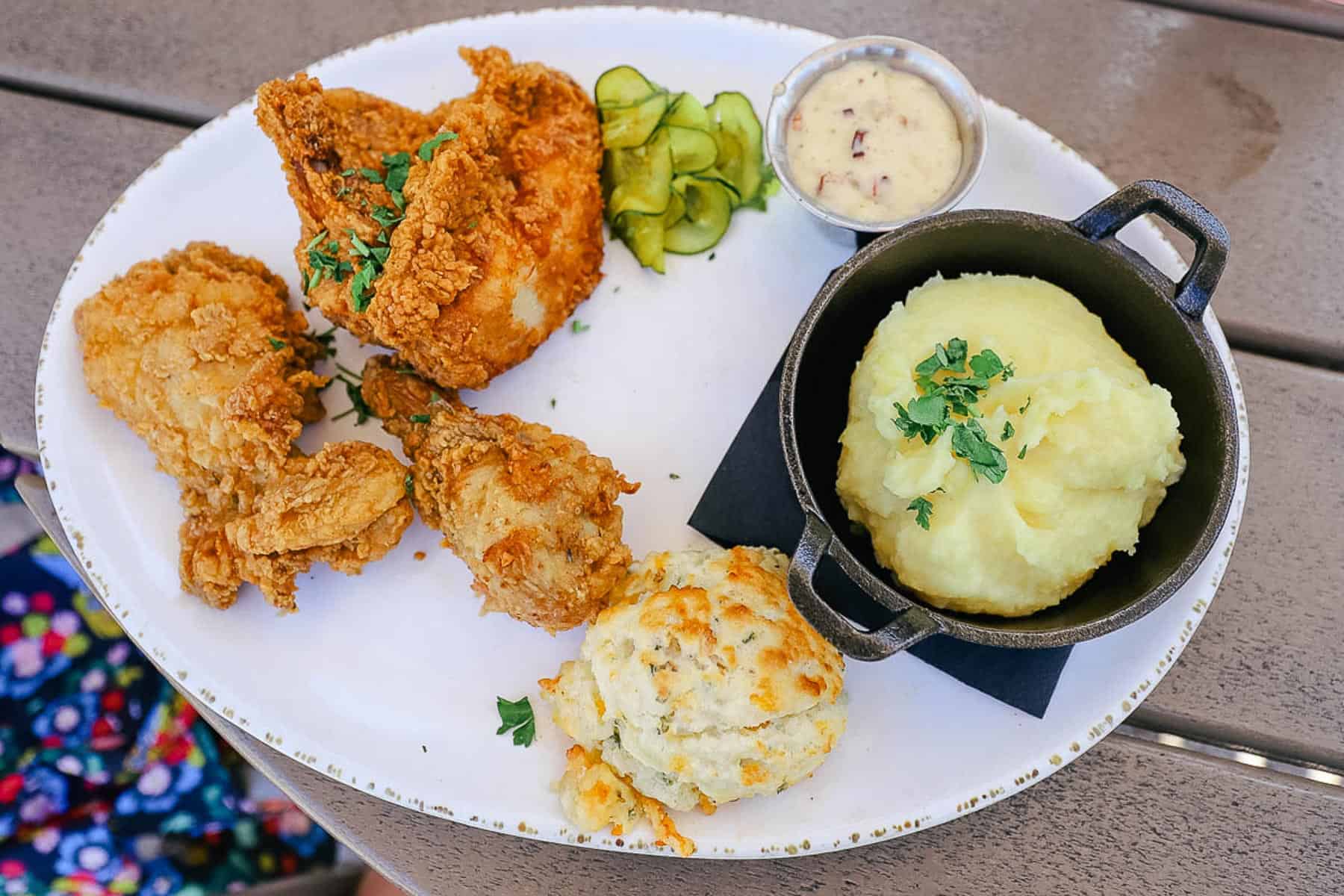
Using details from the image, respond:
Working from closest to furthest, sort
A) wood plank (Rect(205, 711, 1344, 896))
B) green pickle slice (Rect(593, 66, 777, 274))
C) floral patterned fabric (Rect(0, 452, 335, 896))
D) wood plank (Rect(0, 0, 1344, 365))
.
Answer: wood plank (Rect(205, 711, 1344, 896)) < green pickle slice (Rect(593, 66, 777, 274)) < wood plank (Rect(0, 0, 1344, 365)) < floral patterned fabric (Rect(0, 452, 335, 896))

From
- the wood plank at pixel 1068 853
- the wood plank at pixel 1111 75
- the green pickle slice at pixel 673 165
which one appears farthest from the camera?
the wood plank at pixel 1111 75

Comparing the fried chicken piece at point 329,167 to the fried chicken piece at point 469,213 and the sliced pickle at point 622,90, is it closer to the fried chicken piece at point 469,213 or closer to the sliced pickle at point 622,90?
the fried chicken piece at point 469,213

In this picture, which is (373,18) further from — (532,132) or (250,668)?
(250,668)

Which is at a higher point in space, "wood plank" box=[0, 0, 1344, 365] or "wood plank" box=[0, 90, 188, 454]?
"wood plank" box=[0, 0, 1344, 365]

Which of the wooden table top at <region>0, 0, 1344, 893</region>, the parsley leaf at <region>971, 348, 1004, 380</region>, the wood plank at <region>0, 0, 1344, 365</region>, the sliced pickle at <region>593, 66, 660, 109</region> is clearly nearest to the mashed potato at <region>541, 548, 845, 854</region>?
the wooden table top at <region>0, 0, 1344, 893</region>

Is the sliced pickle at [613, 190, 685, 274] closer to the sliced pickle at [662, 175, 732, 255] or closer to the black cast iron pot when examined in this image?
the sliced pickle at [662, 175, 732, 255]

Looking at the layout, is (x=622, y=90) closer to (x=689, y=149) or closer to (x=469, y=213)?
(x=689, y=149)

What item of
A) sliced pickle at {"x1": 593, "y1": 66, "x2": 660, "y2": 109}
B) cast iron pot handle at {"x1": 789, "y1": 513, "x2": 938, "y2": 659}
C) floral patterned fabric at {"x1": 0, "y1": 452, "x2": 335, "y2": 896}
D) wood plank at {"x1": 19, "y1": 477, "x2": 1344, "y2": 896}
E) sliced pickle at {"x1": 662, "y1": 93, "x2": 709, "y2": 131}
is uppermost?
sliced pickle at {"x1": 593, "y1": 66, "x2": 660, "y2": 109}

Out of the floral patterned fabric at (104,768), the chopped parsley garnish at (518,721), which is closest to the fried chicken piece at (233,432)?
the chopped parsley garnish at (518,721)
